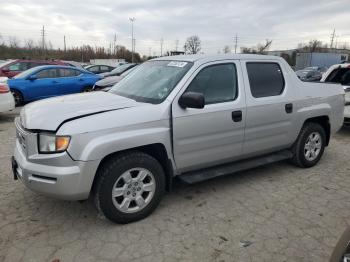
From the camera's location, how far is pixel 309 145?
17.5ft

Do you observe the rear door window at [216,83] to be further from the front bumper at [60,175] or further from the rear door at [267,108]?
the front bumper at [60,175]

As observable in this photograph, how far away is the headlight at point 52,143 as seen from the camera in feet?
10.0

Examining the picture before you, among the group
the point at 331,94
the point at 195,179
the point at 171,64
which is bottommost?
the point at 195,179

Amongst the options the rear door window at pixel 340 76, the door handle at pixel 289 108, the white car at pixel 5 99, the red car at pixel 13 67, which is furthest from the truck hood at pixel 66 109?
the red car at pixel 13 67

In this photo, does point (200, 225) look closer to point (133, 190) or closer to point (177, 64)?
point (133, 190)

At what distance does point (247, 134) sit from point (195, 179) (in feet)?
3.22

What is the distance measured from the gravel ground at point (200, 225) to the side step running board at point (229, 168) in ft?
1.06

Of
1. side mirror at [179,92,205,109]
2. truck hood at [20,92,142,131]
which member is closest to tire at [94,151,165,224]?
truck hood at [20,92,142,131]

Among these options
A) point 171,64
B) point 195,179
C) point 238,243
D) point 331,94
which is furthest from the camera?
point 331,94

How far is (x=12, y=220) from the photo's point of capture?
3598mm

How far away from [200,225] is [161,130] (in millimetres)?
1111

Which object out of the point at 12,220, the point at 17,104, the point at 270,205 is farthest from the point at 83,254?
the point at 17,104

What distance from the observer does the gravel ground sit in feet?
10.1

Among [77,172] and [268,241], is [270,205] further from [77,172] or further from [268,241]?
[77,172]
